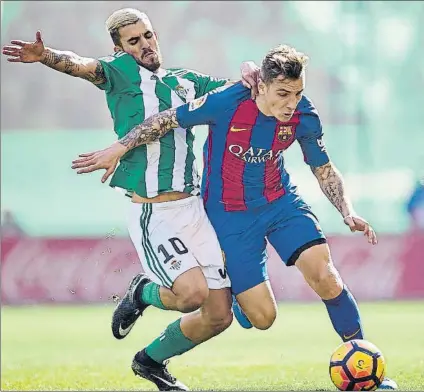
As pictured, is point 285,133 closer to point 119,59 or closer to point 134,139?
point 134,139

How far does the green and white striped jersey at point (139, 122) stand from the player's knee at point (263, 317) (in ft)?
3.02

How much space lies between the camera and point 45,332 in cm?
1364

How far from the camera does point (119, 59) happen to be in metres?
6.87

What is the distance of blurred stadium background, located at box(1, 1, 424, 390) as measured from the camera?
57.8ft

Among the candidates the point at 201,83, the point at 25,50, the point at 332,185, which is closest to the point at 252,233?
the point at 332,185

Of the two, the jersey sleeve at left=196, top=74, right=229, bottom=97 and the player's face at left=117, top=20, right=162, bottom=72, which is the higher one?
the player's face at left=117, top=20, right=162, bottom=72

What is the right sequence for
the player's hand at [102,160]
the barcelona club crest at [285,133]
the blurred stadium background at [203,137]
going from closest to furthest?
the player's hand at [102,160] < the barcelona club crest at [285,133] < the blurred stadium background at [203,137]

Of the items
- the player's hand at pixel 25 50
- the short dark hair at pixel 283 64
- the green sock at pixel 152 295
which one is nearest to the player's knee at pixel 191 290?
the green sock at pixel 152 295

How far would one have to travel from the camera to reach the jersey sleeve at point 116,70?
6.79 m

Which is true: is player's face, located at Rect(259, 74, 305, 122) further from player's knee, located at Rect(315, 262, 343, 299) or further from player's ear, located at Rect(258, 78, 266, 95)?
player's knee, located at Rect(315, 262, 343, 299)

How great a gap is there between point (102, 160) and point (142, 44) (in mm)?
950

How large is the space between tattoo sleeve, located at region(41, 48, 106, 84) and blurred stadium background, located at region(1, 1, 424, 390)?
886 centimetres

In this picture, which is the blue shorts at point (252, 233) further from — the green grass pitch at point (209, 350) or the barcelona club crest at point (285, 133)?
the green grass pitch at point (209, 350)

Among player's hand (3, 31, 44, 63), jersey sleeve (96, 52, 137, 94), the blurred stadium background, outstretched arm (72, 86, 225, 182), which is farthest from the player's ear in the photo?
the blurred stadium background
